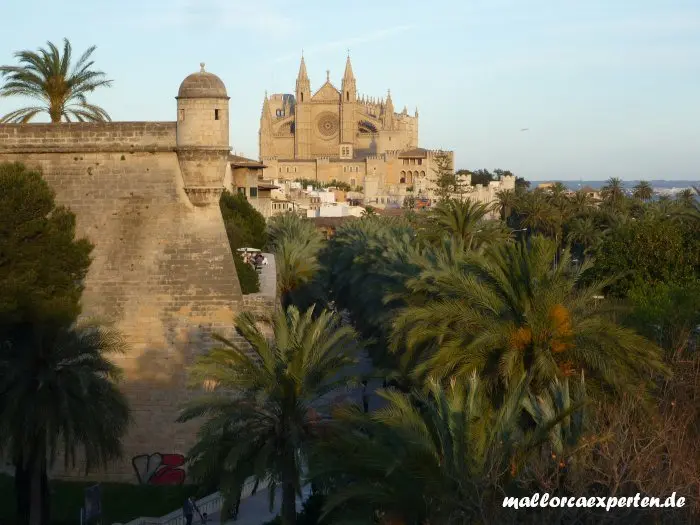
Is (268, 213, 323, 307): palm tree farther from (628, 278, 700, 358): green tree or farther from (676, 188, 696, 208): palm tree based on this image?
(676, 188, 696, 208): palm tree

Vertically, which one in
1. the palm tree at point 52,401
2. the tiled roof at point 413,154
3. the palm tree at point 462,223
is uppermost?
the tiled roof at point 413,154

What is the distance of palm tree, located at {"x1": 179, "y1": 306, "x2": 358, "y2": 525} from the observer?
13492mm

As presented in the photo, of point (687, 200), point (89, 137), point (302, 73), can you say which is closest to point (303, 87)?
point (302, 73)

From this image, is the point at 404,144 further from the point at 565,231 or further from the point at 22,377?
the point at 22,377

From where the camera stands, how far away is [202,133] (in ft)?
64.3

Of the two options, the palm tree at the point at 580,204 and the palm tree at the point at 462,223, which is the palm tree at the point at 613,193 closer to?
the palm tree at the point at 580,204

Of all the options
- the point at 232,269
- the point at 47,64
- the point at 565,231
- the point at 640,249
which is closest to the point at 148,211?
the point at 232,269

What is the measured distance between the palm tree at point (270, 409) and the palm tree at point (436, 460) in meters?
2.09

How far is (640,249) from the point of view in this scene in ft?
103

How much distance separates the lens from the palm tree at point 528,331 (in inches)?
551

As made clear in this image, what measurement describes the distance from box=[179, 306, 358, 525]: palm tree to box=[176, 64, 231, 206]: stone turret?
562 cm

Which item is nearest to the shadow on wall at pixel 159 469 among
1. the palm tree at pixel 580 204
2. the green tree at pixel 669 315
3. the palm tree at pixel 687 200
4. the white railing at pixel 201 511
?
the white railing at pixel 201 511

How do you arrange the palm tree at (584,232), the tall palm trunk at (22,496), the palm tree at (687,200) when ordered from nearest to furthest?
1. the tall palm trunk at (22,496)
2. the palm tree at (687,200)
3. the palm tree at (584,232)

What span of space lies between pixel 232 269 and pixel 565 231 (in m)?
39.1
